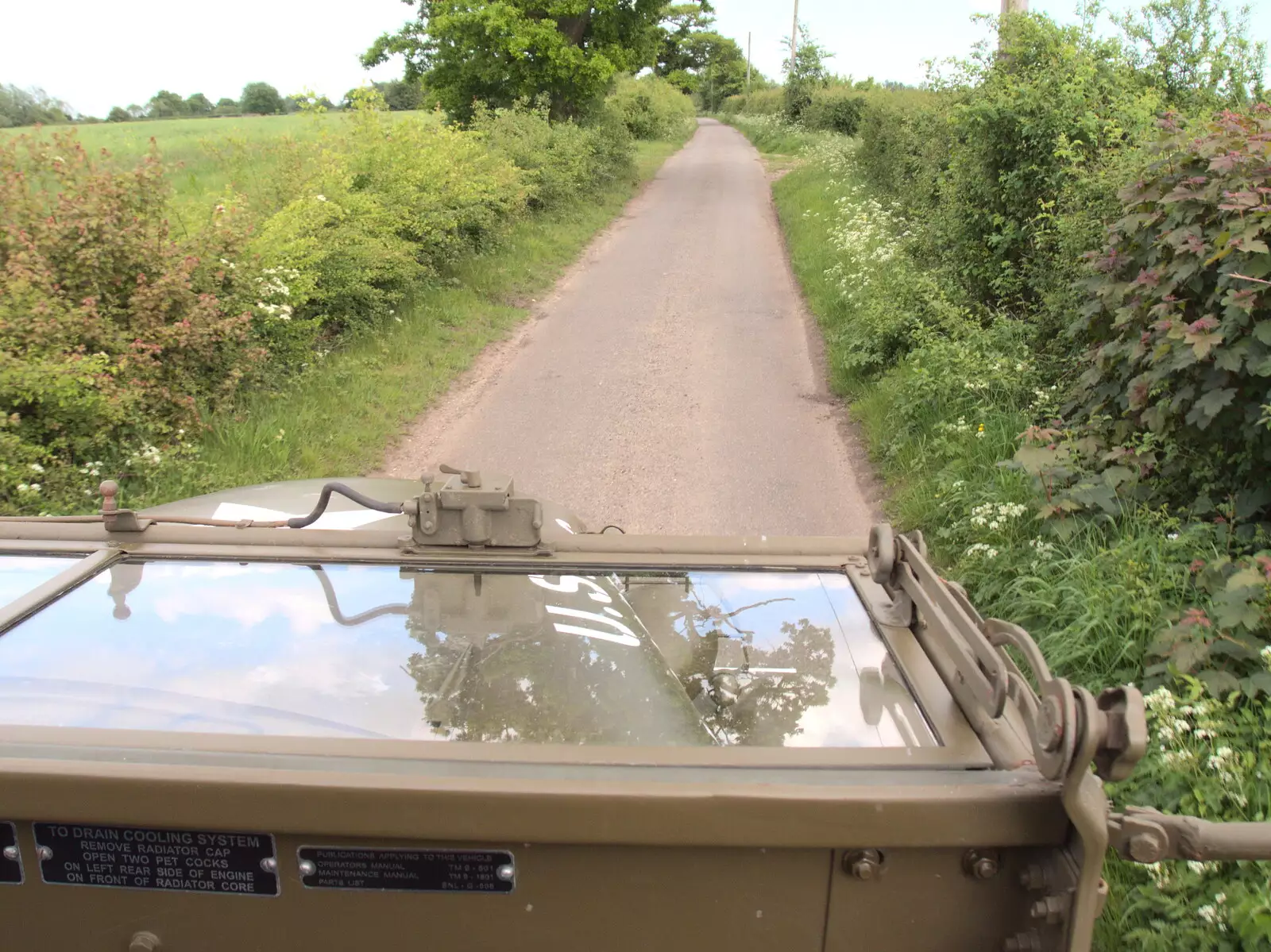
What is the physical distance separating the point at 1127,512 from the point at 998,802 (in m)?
4.14

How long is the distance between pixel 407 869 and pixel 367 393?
787 centimetres

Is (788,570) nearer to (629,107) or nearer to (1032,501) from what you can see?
(1032,501)

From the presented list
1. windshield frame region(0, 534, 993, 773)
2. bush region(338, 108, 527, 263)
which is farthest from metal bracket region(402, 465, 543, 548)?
bush region(338, 108, 527, 263)

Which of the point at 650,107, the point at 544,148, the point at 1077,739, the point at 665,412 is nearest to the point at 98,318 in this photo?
the point at 665,412

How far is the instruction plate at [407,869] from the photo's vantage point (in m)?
1.60

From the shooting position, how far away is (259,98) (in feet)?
237

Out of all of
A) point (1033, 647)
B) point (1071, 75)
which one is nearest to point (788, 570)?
point (1033, 647)

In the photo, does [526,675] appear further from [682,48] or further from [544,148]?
[682,48]

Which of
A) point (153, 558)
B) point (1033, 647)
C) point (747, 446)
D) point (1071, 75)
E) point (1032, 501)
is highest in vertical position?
point (1071, 75)

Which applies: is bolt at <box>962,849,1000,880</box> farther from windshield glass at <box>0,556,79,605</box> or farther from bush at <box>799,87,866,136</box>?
bush at <box>799,87,866,136</box>

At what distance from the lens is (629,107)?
3553cm

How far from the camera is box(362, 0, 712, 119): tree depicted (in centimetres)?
2042

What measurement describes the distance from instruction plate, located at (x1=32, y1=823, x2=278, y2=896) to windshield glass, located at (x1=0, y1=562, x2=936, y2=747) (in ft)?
1.07

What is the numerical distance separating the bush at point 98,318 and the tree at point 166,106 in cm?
5651
